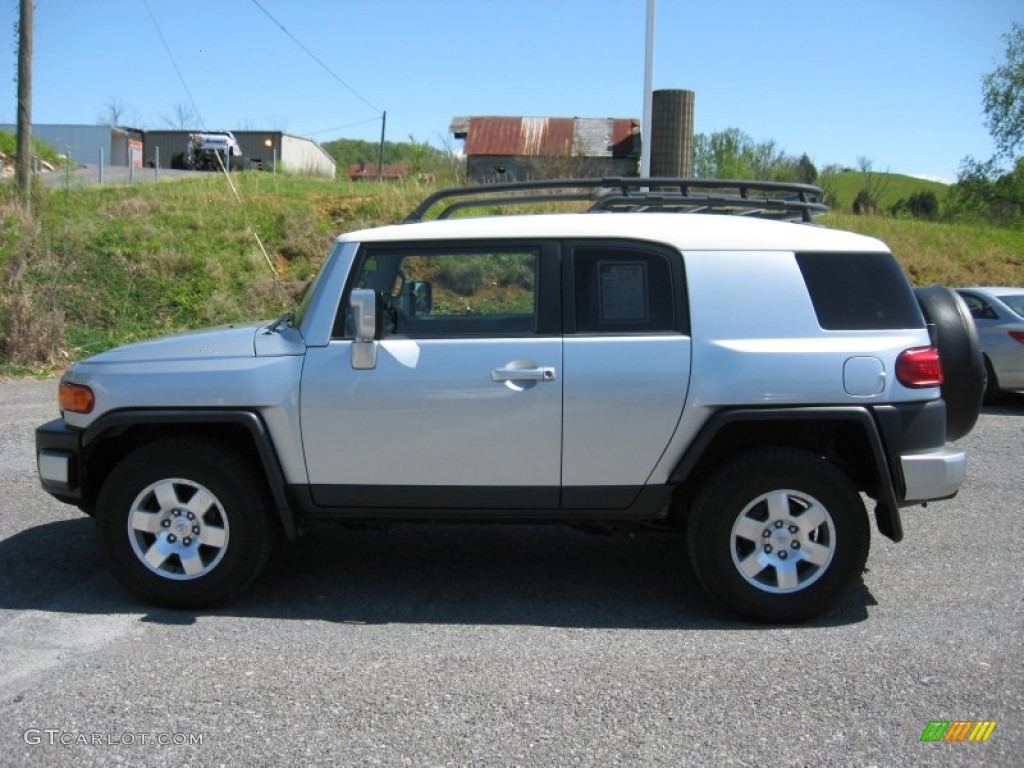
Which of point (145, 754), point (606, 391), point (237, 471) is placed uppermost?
point (606, 391)

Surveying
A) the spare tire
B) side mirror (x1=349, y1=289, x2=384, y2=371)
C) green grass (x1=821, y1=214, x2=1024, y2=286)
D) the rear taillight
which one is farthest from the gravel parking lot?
green grass (x1=821, y1=214, x2=1024, y2=286)

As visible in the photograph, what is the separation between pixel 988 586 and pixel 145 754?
4.22m

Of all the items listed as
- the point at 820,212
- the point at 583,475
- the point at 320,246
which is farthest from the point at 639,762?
the point at 320,246

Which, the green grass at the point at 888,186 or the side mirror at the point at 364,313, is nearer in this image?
the side mirror at the point at 364,313

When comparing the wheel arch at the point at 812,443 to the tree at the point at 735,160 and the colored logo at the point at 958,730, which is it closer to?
the colored logo at the point at 958,730

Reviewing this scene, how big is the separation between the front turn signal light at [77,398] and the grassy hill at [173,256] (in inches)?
341

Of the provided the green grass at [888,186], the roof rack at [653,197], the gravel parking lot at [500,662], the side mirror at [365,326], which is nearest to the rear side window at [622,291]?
the roof rack at [653,197]

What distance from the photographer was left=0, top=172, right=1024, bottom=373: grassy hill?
14047 millimetres

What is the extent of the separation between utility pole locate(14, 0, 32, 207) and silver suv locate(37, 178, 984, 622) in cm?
1468

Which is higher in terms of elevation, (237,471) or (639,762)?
(237,471)

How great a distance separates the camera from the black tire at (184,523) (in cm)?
482

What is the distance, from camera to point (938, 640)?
4.51 m

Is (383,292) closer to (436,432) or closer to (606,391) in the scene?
(436,432)

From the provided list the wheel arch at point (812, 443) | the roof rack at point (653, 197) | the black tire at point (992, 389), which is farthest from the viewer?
the black tire at point (992, 389)
